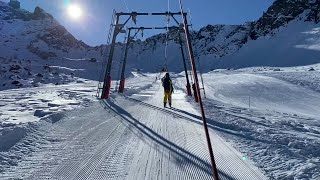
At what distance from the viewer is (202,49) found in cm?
16288

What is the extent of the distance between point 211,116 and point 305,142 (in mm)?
5686

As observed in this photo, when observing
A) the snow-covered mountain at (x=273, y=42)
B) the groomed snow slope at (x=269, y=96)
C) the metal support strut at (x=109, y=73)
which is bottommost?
the groomed snow slope at (x=269, y=96)

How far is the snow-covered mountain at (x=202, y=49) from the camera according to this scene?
8840cm

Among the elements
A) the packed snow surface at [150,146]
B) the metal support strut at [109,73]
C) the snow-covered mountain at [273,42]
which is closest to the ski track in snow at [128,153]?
the packed snow surface at [150,146]

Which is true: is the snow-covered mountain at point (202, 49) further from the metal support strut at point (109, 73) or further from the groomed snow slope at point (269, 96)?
the metal support strut at point (109, 73)

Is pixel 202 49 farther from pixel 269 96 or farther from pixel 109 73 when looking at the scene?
pixel 109 73

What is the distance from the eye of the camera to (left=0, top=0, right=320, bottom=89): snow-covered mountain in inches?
3480

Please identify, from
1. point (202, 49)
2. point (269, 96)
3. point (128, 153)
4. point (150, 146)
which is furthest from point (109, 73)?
point (202, 49)

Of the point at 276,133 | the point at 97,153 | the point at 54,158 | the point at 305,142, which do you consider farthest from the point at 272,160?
the point at 54,158

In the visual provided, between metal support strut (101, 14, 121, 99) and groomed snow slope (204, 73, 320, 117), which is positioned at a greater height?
metal support strut (101, 14, 121, 99)

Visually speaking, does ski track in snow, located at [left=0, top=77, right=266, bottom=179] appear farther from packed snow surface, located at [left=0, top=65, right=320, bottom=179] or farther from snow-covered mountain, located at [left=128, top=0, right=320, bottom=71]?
snow-covered mountain, located at [left=128, top=0, right=320, bottom=71]

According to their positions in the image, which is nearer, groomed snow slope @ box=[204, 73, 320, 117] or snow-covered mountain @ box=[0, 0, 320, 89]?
groomed snow slope @ box=[204, 73, 320, 117]

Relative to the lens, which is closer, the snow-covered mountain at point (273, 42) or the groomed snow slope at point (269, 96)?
the groomed snow slope at point (269, 96)

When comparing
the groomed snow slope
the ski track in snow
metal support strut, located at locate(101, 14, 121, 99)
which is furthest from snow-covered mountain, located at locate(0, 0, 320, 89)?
the ski track in snow
